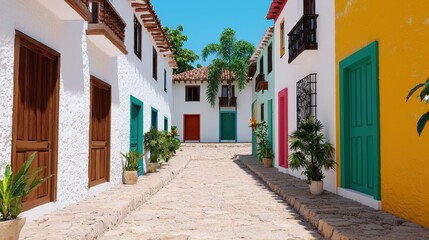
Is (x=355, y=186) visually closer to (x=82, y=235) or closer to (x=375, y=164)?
(x=375, y=164)

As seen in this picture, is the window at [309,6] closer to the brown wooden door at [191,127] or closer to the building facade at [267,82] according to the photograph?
the building facade at [267,82]

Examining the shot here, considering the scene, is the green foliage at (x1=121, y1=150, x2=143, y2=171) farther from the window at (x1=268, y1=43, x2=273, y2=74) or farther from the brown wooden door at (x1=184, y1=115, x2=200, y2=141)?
the brown wooden door at (x1=184, y1=115, x2=200, y2=141)

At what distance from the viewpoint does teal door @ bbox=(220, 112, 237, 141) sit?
32.7 m

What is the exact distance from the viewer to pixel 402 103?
533cm

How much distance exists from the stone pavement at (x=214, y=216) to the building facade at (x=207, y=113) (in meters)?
21.3

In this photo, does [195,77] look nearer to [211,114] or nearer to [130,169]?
[211,114]

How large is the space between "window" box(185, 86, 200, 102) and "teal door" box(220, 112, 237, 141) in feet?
7.97

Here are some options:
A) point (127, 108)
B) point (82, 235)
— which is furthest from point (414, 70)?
point (127, 108)

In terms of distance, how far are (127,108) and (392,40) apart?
7157 millimetres

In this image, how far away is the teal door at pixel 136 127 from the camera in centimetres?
1192

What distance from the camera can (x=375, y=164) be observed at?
619 centimetres

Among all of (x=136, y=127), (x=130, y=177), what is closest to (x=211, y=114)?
(x=136, y=127)

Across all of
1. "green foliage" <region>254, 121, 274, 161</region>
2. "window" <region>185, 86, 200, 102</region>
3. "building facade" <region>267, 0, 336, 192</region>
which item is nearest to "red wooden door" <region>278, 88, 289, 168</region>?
"building facade" <region>267, 0, 336, 192</region>

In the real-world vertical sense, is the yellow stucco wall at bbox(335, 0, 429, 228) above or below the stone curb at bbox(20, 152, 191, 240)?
above
